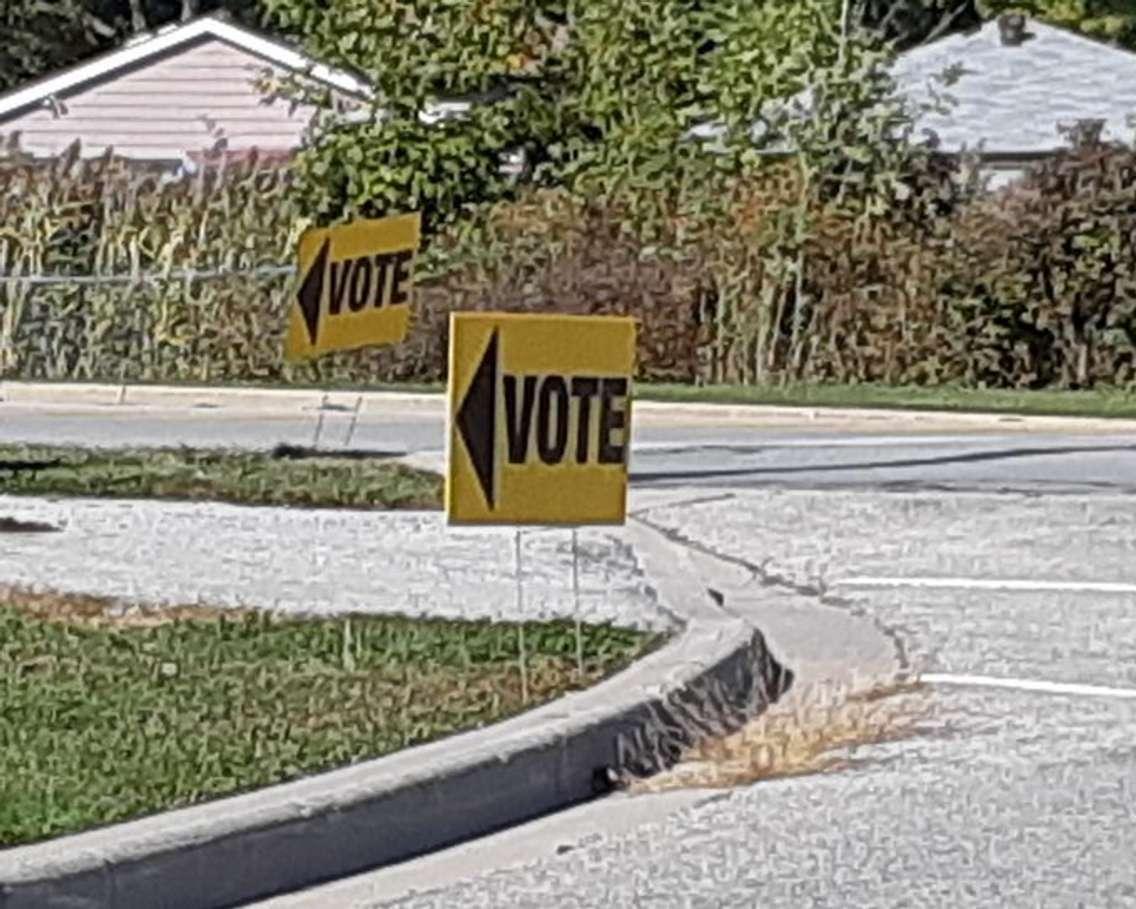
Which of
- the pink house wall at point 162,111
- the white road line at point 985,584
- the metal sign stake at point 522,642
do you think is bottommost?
the white road line at point 985,584

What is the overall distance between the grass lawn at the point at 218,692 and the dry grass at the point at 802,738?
57cm

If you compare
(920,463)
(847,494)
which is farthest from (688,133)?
(847,494)

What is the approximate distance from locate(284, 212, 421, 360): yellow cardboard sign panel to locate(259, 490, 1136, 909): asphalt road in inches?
146

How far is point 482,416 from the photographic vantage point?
10.3m

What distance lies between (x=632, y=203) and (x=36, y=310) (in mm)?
5634

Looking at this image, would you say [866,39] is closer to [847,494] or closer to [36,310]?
[36,310]

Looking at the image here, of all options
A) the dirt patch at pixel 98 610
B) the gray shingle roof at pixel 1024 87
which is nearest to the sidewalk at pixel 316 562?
the dirt patch at pixel 98 610

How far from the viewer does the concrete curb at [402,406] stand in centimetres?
2473

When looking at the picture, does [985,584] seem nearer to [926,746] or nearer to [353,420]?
[926,746]

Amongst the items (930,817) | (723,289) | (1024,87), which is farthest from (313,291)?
(1024,87)

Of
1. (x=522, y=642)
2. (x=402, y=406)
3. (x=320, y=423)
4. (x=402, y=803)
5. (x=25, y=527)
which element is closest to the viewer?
(x=402, y=803)

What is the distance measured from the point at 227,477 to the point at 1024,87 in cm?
2182

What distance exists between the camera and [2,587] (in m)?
13.3

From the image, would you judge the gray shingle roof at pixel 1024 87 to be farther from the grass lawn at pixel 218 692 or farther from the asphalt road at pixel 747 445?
the grass lawn at pixel 218 692
